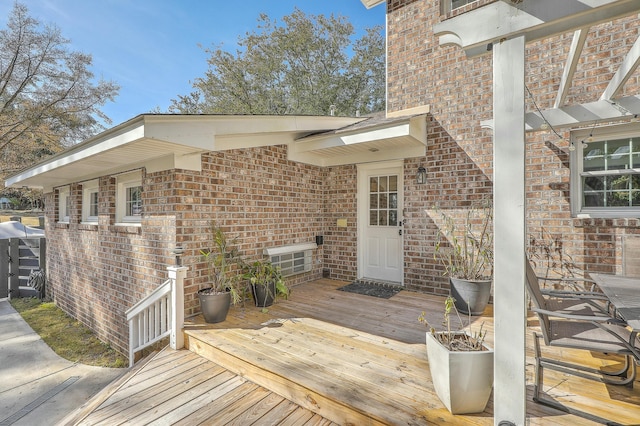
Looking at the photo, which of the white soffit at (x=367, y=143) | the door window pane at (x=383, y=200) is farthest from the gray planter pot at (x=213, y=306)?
the door window pane at (x=383, y=200)

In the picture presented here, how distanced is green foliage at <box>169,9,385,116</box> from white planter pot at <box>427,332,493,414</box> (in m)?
13.2

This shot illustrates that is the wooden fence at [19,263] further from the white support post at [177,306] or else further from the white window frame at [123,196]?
the white support post at [177,306]

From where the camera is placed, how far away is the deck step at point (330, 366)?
203cm

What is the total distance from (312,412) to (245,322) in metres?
1.61

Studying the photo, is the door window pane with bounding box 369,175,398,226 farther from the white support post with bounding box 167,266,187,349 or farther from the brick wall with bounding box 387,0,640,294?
the white support post with bounding box 167,266,187,349

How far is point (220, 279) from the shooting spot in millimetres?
3723

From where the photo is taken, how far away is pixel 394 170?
5297 mm

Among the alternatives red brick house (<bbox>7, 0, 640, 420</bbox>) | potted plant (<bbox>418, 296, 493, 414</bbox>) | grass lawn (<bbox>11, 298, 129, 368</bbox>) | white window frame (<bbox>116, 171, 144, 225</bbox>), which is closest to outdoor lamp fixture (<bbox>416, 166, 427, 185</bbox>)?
red brick house (<bbox>7, 0, 640, 420</bbox>)

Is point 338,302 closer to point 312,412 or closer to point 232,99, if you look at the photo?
point 312,412

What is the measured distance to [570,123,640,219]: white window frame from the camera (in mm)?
3544

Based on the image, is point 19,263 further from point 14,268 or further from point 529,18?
point 529,18

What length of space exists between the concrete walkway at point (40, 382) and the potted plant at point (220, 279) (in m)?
1.99

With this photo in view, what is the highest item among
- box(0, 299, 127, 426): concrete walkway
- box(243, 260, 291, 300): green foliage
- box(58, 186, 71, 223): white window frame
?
box(58, 186, 71, 223): white window frame

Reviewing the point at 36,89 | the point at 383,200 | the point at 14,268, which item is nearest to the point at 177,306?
the point at 383,200
